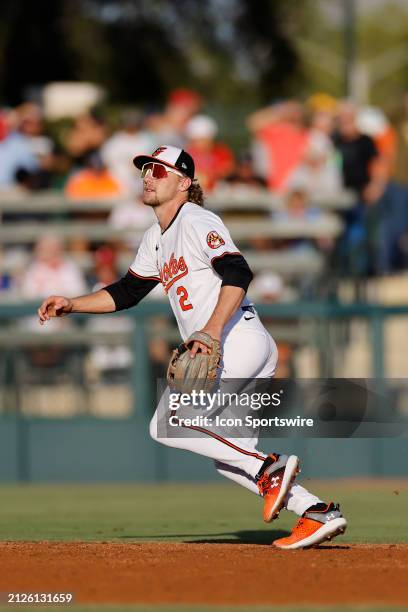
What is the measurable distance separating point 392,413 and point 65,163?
25.5ft

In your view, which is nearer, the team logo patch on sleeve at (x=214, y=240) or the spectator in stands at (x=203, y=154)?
the team logo patch on sleeve at (x=214, y=240)

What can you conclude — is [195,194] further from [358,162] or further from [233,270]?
[358,162]

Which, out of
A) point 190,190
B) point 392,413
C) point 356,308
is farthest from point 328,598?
point 356,308

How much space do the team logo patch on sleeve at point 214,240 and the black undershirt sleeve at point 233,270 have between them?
0.25ft

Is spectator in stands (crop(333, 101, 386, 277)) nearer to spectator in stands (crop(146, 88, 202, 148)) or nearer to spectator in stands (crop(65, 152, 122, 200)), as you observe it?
spectator in stands (crop(146, 88, 202, 148))

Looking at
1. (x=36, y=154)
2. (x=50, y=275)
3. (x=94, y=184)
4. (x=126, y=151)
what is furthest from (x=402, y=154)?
(x=50, y=275)

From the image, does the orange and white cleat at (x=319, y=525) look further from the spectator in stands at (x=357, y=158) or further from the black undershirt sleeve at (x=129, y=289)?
the spectator in stands at (x=357, y=158)

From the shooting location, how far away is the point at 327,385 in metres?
9.73

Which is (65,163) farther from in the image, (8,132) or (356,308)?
(356,308)

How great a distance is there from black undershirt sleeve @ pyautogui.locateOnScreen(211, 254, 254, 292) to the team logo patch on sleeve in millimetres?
75

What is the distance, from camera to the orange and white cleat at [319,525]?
7527mm

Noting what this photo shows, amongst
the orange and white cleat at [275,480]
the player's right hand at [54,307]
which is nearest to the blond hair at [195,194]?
the player's right hand at [54,307]

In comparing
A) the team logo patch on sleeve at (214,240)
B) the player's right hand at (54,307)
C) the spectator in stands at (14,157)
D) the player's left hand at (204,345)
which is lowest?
the player's left hand at (204,345)

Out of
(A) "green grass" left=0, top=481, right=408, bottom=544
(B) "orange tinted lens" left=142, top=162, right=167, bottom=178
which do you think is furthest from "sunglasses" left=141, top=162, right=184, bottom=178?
(A) "green grass" left=0, top=481, right=408, bottom=544
